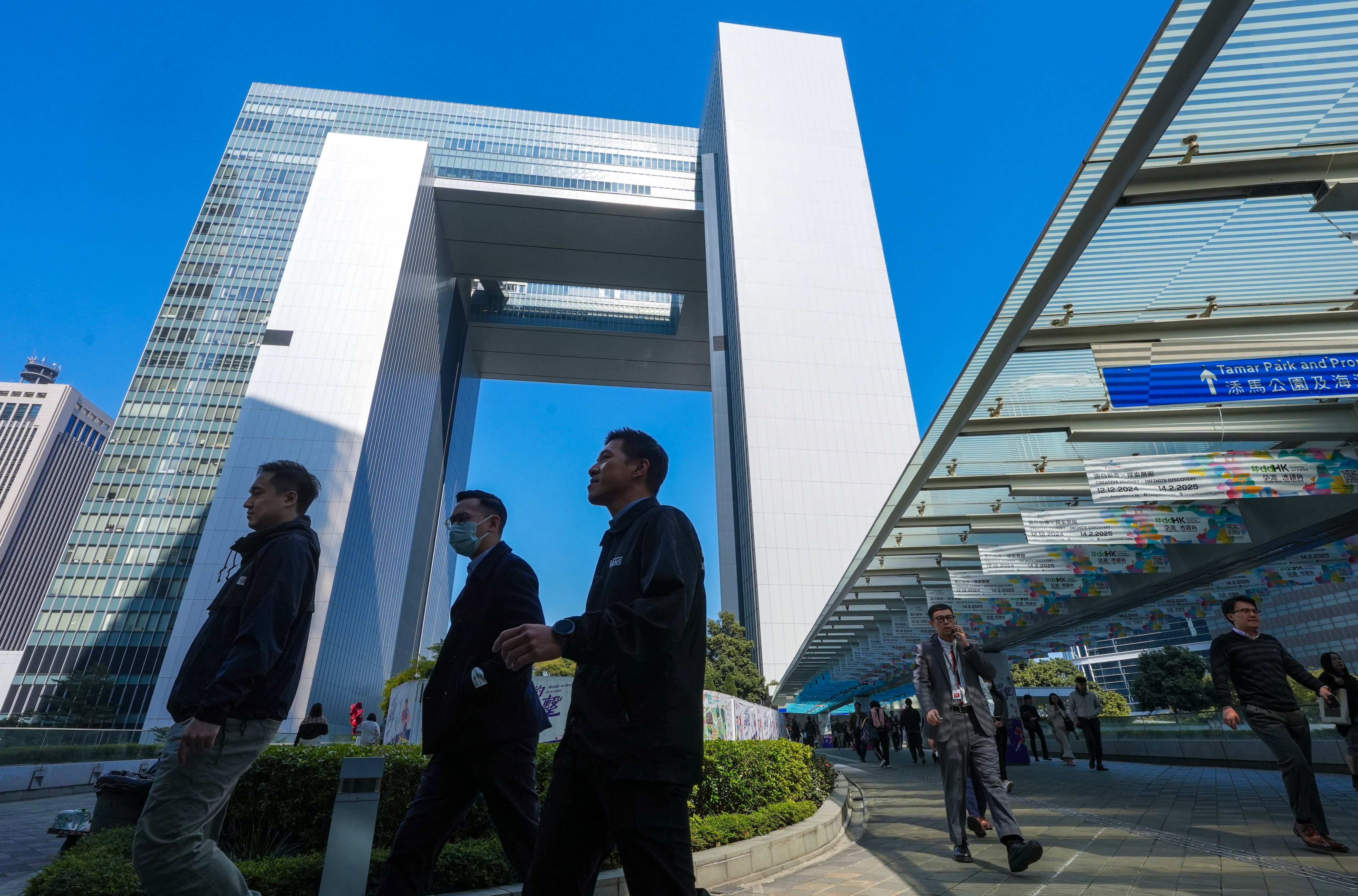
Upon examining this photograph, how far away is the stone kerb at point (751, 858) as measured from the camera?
12.1ft

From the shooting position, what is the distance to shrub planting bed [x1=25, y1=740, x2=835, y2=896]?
3199 mm

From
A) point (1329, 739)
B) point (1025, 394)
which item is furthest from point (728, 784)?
point (1329, 739)

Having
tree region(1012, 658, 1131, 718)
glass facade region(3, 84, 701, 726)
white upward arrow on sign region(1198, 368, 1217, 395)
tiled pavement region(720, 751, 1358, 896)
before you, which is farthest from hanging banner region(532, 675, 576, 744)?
tree region(1012, 658, 1131, 718)

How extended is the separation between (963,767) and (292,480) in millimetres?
4340

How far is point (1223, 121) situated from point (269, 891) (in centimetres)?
674

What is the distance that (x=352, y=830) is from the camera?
9.43 ft

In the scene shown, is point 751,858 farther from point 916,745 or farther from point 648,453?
point 916,745

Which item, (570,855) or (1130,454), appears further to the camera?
(1130,454)

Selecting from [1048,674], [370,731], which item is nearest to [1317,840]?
[370,731]

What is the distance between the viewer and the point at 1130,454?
808 cm

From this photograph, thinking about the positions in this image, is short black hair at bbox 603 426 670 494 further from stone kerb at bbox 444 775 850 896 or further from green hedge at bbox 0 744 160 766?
green hedge at bbox 0 744 160 766

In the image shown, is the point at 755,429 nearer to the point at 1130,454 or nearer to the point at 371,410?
the point at 371,410

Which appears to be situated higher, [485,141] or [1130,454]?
[485,141]

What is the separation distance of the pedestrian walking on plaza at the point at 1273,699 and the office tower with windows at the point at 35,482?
107 metres
